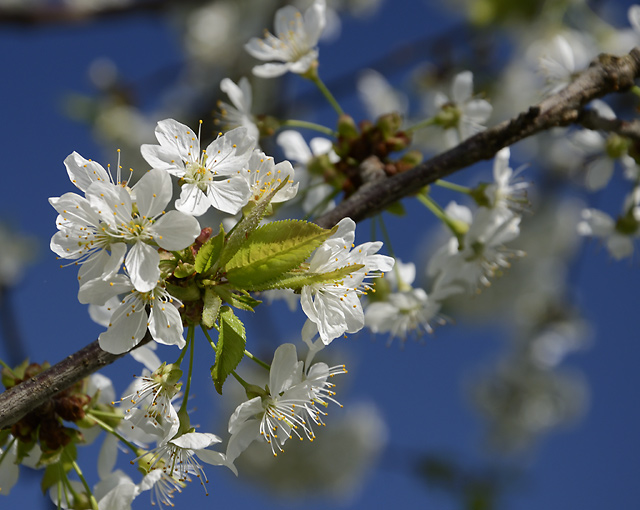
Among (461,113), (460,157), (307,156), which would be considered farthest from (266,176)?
(461,113)

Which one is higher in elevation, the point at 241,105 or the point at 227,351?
the point at 241,105

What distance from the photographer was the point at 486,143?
1610 millimetres

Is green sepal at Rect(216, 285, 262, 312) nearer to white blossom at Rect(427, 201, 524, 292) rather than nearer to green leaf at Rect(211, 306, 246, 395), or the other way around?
green leaf at Rect(211, 306, 246, 395)

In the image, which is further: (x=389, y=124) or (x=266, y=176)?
(x=389, y=124)

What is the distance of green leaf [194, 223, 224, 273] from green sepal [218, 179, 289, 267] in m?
0.01

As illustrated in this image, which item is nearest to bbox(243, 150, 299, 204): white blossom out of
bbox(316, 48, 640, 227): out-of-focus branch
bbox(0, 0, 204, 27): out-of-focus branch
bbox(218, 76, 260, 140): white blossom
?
bbox(316, 48, 640, 227): out-of-focus branch

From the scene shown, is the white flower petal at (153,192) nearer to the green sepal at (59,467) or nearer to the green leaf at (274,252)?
the green leaf at (274,252)

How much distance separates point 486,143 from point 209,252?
799mm

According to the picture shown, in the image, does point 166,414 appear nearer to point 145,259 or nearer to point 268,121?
point 145,259

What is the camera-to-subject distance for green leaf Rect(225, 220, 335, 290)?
1.23m

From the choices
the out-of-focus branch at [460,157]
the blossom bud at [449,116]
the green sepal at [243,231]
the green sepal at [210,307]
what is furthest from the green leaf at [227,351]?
the blossom bud at [449,116]

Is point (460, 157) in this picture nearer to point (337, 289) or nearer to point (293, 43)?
point (337, 289)

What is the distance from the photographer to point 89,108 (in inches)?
235

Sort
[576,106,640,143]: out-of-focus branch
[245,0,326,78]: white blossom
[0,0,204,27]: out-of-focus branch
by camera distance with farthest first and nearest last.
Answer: [0,0,204,27]: out-of-focus branch
[245,0,326,78]: white blossom
[576,106,640,143]: out-of-focus branch
